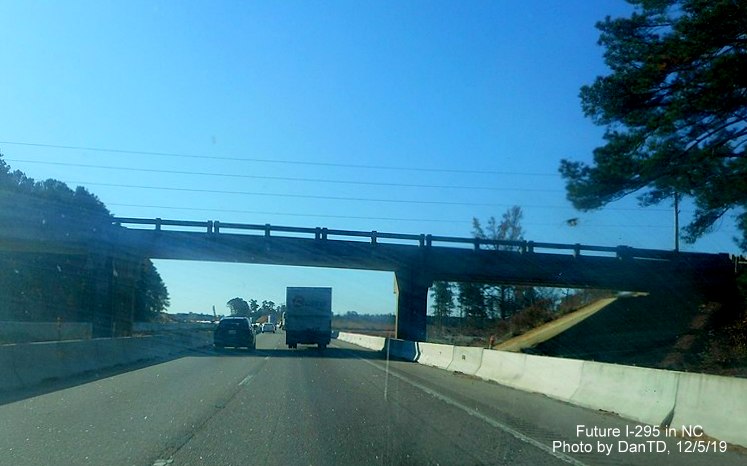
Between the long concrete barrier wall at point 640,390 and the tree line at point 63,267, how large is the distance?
28.3 meters

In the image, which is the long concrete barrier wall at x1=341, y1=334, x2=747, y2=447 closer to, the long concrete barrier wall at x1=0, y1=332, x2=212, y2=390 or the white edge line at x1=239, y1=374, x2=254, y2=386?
the white edge line at x1=239, y1=374, x2=254, y2=386

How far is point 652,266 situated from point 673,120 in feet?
76.0

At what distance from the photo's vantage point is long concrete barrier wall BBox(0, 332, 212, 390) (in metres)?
18.9

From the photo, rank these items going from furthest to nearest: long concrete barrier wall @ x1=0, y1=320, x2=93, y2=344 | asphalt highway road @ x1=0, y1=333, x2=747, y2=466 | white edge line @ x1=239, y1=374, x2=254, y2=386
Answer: long concrete barrier wall @ x1=0, y1=320, x2=93, y2=344 < white edge line @ x1=239, y1=374, x2=254, y2=386 < asphalt highway road @ x1=0, y1=333, x2=747, y2=466

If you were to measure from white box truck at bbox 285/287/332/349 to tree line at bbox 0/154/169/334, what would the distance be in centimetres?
920

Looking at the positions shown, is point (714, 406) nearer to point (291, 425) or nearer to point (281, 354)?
point (291, 425)

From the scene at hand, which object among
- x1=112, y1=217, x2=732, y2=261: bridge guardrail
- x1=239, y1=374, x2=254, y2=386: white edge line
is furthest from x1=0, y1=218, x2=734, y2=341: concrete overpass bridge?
x1=239, y1=374, x2=254, y2=386: white edge line

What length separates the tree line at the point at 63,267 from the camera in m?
44.2

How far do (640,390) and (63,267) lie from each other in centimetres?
5939

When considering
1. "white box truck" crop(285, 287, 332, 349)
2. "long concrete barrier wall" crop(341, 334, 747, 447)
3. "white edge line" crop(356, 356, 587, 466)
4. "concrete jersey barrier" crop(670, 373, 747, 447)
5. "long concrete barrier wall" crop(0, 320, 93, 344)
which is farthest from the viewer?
"white box truck" crop(285, 287, 332, 349)

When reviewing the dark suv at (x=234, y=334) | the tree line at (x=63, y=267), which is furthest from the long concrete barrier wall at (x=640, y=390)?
the tree line at (x=63, y=267)

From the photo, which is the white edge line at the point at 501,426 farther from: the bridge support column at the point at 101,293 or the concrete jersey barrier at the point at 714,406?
the bridge support column at the point at 101,293

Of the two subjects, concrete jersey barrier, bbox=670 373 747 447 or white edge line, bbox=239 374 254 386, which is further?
white edge line, bbox=239 374 254 386

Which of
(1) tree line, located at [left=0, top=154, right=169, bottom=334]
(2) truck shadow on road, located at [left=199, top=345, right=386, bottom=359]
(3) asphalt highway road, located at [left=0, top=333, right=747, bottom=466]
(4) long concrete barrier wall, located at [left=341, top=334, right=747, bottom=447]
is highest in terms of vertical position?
(1) tree line, located at [left=0, top=154, right=169, bottom=334]
